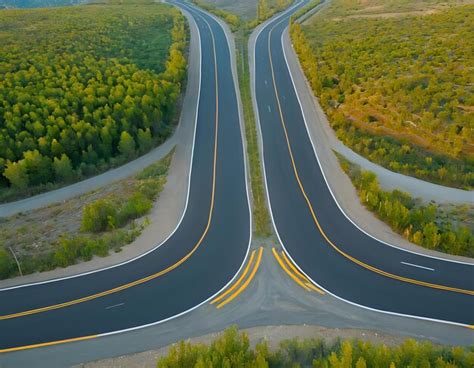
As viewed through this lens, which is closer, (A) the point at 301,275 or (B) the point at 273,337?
(B) the point at 273,337

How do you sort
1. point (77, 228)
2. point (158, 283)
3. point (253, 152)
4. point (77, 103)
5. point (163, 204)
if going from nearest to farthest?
1. point (158, 283)
2. point (77, 228)
3. point (163, 204)
4. point (253, 152)
5. point (77, 103)

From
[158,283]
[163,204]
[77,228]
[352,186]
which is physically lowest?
[158,283]

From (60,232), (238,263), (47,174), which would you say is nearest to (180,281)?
(238,263)

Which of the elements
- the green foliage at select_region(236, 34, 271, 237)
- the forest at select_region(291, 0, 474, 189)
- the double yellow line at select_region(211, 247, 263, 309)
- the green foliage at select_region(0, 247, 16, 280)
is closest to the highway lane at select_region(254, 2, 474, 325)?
the green foliage at select_region(236, 34, 271, 237)

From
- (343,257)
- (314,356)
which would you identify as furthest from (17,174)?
(314,356)

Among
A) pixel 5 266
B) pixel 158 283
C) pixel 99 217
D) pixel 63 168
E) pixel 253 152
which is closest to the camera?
pixel 158 283

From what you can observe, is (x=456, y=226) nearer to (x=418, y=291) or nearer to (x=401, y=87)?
(x=418, y=291)

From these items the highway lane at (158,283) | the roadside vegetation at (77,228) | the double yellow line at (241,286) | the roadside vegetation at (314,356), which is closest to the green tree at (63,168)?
the roadside vegetation at (77,228)

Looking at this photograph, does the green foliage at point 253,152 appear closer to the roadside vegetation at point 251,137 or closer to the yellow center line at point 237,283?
the roadside vegetation at point 251,137

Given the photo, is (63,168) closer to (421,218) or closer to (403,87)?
(421,218)

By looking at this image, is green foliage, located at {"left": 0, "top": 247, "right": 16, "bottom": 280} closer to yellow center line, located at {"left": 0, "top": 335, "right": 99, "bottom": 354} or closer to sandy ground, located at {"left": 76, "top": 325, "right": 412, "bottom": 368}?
yellow center line, located at {"left": 0, "top": 335, "right": 99, "bottom": 354}
